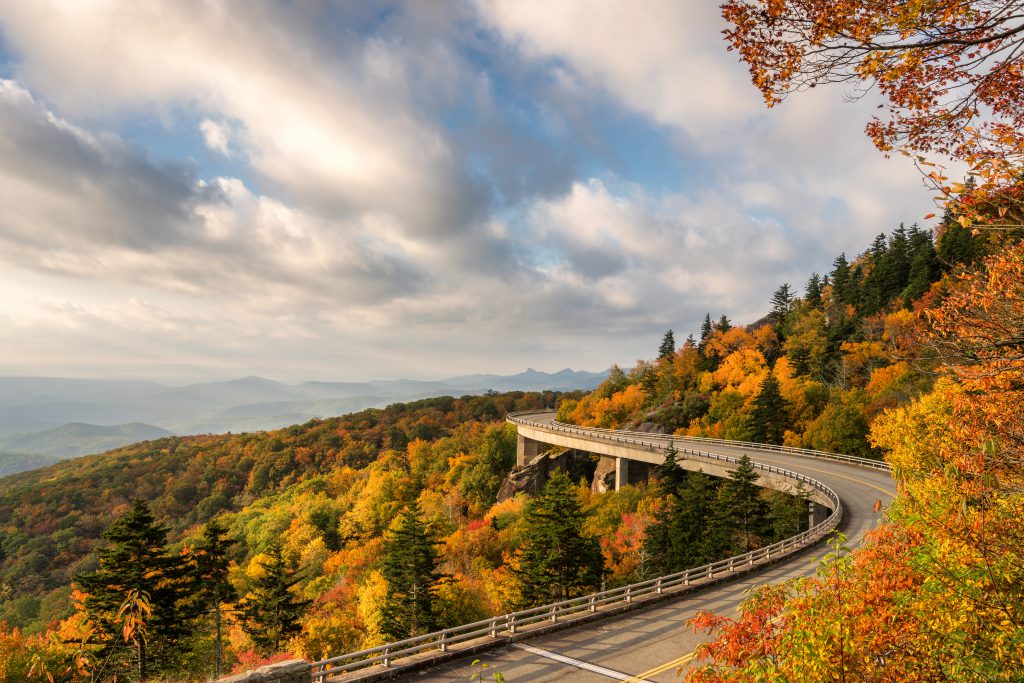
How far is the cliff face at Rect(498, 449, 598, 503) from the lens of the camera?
2751 inches

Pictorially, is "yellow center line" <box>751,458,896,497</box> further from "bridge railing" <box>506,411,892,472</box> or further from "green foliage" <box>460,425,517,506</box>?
"green foliage" <box>460,425,517,506</box>

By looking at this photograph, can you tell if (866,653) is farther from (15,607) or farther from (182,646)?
(15,607)

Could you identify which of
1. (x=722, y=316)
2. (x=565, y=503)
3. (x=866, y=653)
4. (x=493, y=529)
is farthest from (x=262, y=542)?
(x=722, y=316)

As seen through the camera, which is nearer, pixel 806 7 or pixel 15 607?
pixel 806 7

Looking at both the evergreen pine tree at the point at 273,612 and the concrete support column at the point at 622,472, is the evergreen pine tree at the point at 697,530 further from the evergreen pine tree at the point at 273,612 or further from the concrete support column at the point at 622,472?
the evergreen pine tree at the point at 273,612

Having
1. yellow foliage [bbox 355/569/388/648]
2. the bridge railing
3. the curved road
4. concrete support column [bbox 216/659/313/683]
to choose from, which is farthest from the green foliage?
concrete support column [bbox 216/659/313/683]

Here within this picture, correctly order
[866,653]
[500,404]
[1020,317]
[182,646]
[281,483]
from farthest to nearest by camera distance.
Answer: [500,404]
[281,483]
[182,646]
[1020,317]
[866,653]

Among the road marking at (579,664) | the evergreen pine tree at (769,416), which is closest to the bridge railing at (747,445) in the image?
the evergreen pine tree at (769,416)

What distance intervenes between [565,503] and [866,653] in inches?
895

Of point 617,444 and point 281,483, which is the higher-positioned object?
point 617,444

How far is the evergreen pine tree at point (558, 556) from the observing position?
2825cm

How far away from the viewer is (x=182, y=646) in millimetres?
27234

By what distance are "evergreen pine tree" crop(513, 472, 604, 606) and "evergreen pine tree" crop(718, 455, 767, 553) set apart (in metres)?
12.9

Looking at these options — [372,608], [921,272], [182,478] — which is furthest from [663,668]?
[182,478]
